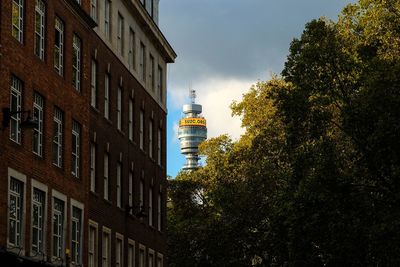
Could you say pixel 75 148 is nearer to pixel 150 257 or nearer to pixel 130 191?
pixel 130 191

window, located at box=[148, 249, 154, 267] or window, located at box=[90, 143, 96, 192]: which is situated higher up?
window, located at box=[90, 143, 96, 192]

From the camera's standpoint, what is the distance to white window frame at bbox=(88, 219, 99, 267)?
40.1 metres

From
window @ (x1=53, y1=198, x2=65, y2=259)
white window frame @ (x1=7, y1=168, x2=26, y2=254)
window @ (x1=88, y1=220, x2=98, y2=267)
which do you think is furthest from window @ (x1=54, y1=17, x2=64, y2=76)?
window @ (x1=88, y1=220, x2=98, y2=267)

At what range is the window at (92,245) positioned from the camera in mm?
40281

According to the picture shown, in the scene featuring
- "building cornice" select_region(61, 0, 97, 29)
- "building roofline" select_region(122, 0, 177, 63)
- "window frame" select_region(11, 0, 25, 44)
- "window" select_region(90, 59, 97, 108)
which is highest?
"building roofline" select_region(122, 0, 177, 63)

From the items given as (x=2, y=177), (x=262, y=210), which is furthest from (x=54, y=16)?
(x=262, y=210)

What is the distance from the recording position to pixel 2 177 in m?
29.1

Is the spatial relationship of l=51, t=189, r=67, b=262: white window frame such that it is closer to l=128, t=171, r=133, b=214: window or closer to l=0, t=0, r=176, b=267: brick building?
l=0, t=0, r=176, b=267: brick building

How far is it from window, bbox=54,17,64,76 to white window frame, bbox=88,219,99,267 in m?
7.24

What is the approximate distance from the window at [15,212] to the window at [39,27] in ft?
16.0

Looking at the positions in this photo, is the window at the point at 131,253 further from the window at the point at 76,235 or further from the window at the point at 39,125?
the window at the point at 39,125

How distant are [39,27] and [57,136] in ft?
13.3

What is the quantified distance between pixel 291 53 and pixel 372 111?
5098 mm

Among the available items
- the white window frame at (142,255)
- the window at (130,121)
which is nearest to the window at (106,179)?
the window at (130,121)
